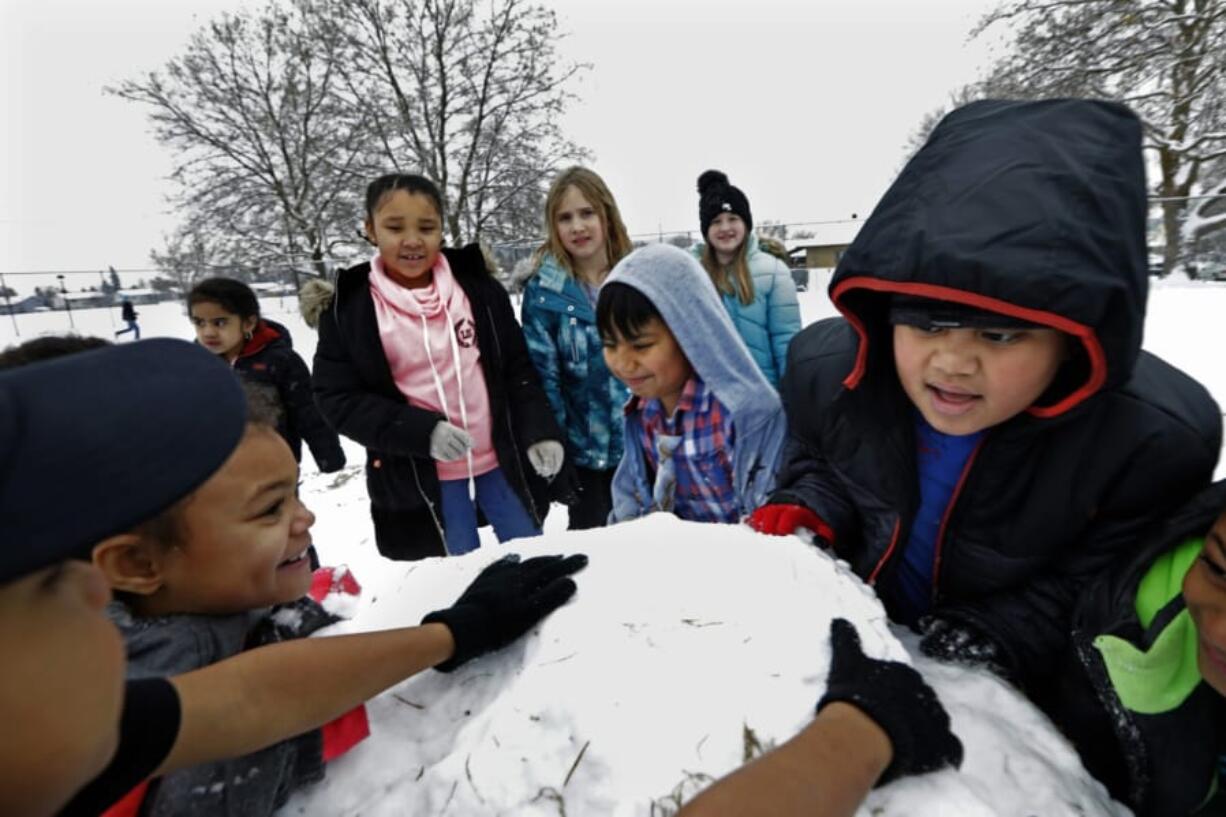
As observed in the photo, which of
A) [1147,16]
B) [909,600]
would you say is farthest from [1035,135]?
[1147,16]

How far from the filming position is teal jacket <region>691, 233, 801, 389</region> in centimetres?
333

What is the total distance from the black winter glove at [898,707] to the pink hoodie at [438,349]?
6.60 ft

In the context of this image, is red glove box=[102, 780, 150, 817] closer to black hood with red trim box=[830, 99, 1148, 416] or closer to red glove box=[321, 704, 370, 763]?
red glove box=[321, 704, 370, 763]

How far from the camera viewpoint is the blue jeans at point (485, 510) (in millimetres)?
2738

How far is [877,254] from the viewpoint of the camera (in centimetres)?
113

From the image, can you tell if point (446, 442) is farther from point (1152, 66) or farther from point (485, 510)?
point (1152, 66)

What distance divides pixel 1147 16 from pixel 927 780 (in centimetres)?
2004

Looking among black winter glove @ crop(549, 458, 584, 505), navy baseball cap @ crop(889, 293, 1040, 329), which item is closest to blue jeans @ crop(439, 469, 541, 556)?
black winter glove @ crop(549, 458, 584, 505)

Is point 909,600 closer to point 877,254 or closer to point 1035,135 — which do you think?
point 877,254

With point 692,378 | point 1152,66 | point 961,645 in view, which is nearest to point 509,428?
point 692,378

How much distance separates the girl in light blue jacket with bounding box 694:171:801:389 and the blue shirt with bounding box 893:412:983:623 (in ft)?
6.22

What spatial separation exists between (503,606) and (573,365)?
1870mm

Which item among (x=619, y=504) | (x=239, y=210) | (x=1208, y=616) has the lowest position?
(x=619, y=504)

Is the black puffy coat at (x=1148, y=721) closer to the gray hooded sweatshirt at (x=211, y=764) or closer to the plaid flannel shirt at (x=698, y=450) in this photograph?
the plaid flannel shirt at (x=698, y=450)
